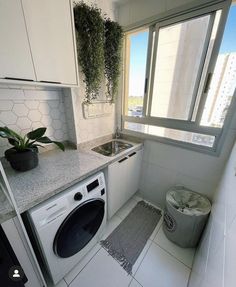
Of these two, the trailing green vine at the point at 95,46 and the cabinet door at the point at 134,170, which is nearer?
the trailing green vine at the point at 95,46

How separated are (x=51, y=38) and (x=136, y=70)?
100 centimetres

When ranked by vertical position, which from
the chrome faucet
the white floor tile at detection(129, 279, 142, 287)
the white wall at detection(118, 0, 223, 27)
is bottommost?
the white floor tile at detection(129, 279, 142, 287)

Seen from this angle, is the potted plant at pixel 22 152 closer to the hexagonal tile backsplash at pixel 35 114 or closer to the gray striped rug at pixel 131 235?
the hexagonal tile backsplash at pixel 35 114

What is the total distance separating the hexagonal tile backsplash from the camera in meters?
1.06

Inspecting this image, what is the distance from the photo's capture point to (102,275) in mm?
1121

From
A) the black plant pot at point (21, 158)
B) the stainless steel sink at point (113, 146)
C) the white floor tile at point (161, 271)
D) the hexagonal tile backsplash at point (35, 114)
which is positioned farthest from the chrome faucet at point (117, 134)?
the white floor tile at point (161, 271)

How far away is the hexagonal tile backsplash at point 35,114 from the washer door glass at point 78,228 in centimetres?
79

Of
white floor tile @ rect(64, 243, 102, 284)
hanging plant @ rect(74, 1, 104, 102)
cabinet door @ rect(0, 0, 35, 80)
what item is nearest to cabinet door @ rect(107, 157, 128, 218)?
white floor tile @ rect(64, 243, 102, 284)

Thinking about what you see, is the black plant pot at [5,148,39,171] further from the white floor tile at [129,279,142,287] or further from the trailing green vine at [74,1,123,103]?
the white floor tile at [129,279,142,287]

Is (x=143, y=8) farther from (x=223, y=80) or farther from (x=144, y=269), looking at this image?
(x=144, y=269)

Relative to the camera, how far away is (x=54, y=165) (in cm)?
112

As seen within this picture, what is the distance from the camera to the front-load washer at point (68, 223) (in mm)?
786

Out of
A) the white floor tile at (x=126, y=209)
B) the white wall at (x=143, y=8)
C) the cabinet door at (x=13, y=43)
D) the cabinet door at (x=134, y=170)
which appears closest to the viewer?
the cabinet door at (x=13, y=43)

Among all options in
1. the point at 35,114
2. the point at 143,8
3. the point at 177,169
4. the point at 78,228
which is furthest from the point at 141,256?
the point at 143,8
